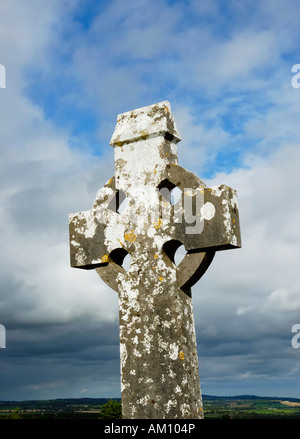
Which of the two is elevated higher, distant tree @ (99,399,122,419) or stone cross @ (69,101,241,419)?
stone cross @ (69,101,241,419)

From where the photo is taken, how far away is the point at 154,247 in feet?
22.2

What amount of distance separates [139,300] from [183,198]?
137cm

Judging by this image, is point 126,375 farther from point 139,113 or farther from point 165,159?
point 139,113

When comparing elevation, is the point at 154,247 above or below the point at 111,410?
above

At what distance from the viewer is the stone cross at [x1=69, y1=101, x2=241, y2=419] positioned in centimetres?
628

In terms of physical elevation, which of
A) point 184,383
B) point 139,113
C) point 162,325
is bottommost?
point 184,383

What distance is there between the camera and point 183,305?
254 inches

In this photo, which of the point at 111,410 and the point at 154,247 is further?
the point at 111,410

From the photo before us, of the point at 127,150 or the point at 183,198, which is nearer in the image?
the point at 183,198

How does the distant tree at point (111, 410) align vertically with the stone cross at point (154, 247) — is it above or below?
below

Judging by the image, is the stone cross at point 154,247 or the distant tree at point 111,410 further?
the distant tree at point 111,410

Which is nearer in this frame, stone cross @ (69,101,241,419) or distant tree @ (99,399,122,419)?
stone cross @ (69,101,241,419)

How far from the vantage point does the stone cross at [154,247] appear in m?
6.28
